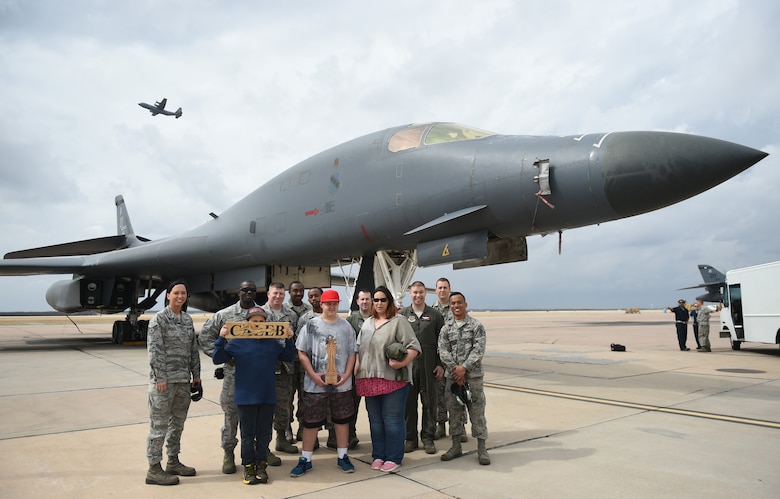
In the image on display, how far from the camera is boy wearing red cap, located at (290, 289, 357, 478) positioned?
13.0 feet

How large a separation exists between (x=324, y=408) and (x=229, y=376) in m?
0.81

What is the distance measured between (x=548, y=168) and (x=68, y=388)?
24.7 ft

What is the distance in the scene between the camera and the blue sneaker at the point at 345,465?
383 centimetres

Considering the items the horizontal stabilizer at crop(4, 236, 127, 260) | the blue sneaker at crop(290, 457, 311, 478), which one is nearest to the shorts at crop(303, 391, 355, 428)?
the blue sneaker at crop(290, 457, 311, 478)

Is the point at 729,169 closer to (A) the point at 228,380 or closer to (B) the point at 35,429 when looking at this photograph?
→ (A) the point at 228,380

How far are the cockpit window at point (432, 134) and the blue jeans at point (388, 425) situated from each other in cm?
479

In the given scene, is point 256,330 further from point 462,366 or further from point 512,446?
point 512,446

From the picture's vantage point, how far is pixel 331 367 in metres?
4.01

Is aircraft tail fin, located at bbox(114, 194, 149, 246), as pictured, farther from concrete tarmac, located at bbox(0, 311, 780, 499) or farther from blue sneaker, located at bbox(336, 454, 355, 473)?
blue sneaker, located at bbox(336, 454, 355, 473)

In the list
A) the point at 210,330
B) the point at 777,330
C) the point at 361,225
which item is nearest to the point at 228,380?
the point at 210,330

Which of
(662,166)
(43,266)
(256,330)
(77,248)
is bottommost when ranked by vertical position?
(256,330)

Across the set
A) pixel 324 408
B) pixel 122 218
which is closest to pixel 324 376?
pixel 324 408

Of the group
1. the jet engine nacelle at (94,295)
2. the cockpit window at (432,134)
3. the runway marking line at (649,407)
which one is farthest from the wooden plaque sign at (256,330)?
the jet engine nacelle at (94,295)

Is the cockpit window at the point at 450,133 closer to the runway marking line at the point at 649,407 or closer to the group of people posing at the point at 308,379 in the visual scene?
the runway marking line at the point at 649,407
